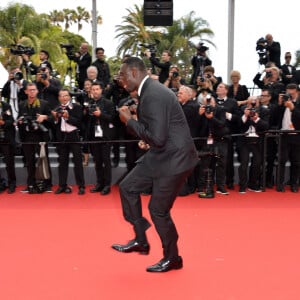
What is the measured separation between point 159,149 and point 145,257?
1187 mm

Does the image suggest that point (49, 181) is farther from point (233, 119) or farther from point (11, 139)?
point (233, 119)

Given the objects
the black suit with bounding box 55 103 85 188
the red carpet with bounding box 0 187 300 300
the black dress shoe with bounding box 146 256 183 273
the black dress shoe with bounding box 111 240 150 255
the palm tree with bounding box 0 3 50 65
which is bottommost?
the red carpet with bounding box 0 187 300 300

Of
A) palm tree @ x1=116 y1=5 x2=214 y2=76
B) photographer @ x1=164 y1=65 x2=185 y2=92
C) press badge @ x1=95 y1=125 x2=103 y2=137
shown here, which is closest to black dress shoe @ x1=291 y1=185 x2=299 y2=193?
photographer @ x1=164 y1=65 x2=185 y2=92

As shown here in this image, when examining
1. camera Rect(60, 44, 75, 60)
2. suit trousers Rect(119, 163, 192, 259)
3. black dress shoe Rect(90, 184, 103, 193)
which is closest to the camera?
suit trousers Rect(119, 163, 192, 259)

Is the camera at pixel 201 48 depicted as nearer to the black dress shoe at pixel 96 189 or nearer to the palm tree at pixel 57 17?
the black dress shoe at pixel 96 189

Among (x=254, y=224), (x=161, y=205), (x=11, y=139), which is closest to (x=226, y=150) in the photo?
(x=254, y=224)

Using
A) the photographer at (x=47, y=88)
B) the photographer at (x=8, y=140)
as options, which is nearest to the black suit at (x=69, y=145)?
the photographer at (x=8, y=140)

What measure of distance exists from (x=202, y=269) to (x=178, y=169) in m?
0.95

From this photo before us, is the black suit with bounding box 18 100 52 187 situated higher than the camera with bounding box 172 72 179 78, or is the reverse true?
the camera with bounding box 172 72 179 78

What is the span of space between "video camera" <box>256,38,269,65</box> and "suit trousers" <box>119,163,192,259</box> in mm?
6381

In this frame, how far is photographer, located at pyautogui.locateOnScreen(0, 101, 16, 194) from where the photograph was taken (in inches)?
287

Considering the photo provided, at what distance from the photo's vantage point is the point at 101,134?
7426 mm

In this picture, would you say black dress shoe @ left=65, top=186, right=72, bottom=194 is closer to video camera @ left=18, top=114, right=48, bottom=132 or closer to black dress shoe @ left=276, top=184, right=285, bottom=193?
video camera @ left=18, top=114, right=48, bottom=132

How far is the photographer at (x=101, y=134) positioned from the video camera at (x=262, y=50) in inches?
144
